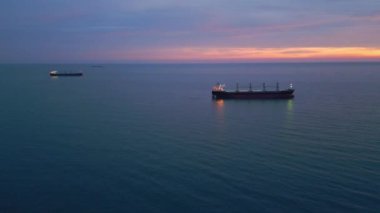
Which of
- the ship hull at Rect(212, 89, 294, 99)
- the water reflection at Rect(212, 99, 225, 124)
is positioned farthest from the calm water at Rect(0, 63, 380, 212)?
the ship hull at Rect(212, 89, 294, 99)

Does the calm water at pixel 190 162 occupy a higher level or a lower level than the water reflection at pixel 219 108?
lower

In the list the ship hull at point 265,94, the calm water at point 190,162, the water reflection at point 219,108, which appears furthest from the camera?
the ship hull at point 265,94

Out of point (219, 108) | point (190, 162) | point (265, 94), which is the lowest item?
point (190, 162)

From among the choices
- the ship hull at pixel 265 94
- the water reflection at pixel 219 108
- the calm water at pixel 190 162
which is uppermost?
the ship hull at pixel 265 94

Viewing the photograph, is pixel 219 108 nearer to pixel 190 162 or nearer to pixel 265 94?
pixel 265 94

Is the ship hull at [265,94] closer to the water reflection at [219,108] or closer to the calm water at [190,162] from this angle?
the water reflection at [219,108]

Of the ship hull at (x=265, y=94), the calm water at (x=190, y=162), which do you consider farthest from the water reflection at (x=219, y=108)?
the ship hull at (x=265, y=94)

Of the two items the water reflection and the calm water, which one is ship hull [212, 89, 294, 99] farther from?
the calm water

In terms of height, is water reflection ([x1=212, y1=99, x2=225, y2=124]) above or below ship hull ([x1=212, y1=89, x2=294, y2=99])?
below

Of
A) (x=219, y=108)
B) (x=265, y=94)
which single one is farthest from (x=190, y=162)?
(x=265, y=94)

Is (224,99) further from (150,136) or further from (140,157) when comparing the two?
(140,157)

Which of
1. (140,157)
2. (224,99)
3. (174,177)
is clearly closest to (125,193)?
(174,177)
